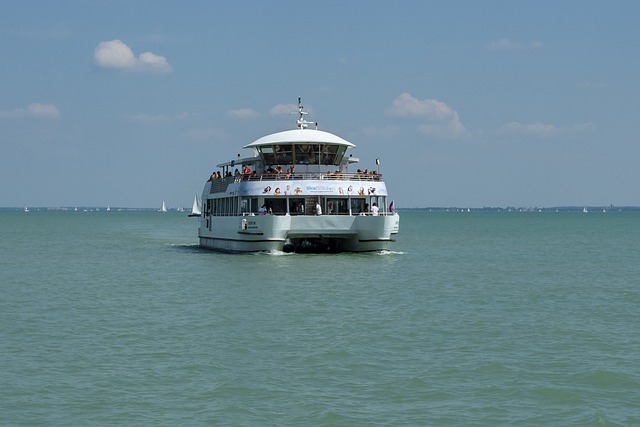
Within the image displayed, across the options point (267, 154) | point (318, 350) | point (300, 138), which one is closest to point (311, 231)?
point (300, 138)

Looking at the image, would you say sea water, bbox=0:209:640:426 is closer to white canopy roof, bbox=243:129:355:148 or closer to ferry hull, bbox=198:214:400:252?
ferry hull, bbox=198:214:400:252

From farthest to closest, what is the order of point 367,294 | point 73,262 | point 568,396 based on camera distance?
point 73,262 < point 367,294 < point 568,396

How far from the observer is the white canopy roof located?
4541 cm

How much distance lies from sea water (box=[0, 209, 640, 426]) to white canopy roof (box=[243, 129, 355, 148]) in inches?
432

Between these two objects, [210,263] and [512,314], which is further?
[210,263]

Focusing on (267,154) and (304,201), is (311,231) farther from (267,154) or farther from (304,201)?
(267,154)

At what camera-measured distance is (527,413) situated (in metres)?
13.8

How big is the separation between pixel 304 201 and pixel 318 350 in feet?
83.0

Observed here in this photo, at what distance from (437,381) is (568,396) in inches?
90.7

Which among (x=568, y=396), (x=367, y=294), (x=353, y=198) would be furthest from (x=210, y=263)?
(x=568, y=396)

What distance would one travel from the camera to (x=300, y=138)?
4566 cm

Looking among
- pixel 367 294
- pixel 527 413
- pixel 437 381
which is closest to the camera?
pixel 527 413

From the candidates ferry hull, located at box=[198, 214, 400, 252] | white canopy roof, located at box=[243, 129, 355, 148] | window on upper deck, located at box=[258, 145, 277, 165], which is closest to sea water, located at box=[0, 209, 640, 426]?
ferry hull, located at box=[198, 214, 400, 252]

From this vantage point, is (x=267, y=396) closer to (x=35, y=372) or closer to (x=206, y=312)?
(x=35, y=372)
